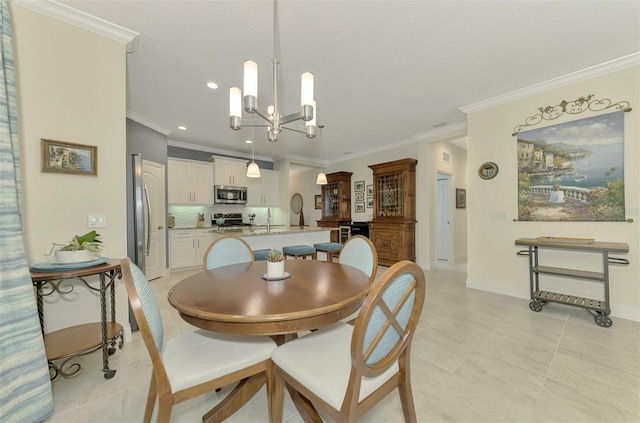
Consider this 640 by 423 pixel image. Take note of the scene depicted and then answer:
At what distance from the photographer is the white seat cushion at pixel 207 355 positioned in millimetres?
1087

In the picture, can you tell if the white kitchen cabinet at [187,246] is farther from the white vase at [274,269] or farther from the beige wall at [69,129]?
the white vase at [274,269]

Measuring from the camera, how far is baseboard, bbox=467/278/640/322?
2580 millimetres

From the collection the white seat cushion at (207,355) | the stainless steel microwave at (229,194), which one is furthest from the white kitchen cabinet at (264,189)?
the white seat cushion at (207,355)

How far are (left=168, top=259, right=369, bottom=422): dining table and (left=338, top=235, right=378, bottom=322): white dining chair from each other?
39 cm

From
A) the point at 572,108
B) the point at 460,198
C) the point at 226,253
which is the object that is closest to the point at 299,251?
the point at 226,253

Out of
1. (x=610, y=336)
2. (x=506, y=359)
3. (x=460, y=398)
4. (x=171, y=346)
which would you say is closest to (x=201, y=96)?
(x=171, y=346)

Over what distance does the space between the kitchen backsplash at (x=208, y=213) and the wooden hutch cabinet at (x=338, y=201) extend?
4.47ft

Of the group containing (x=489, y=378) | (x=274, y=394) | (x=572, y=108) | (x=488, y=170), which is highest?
(x=572, y=108)

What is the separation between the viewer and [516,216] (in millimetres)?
3312

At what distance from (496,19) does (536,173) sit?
2.06 m

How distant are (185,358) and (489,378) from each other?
1.98 metres

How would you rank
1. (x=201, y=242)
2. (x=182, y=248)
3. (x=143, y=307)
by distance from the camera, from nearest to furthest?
(x=143, y=307)
(x=182, y=248)
(x=201, y=242)

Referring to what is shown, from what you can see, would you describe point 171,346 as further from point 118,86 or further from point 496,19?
point 496,19

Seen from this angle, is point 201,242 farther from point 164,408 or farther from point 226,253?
point 164,408
